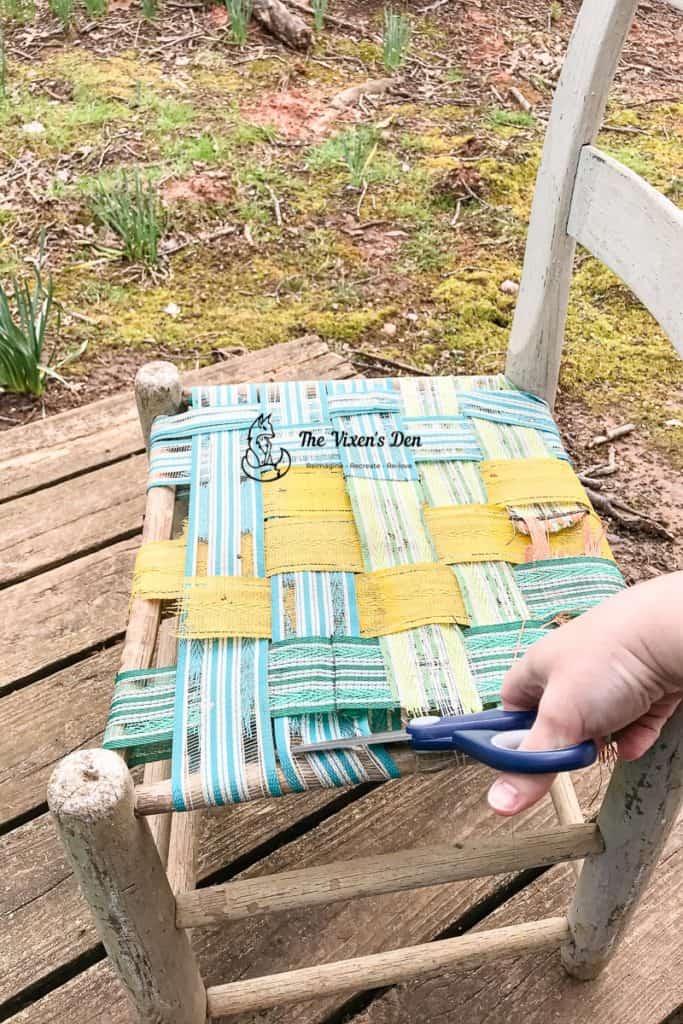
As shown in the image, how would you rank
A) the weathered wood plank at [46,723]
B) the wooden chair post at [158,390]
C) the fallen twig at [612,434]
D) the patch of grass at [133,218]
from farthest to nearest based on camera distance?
1. the patch of grass at [133,218]
2. the fallen twig at [612,434]
3. the weathered wood plank at [46,723]
4. the wooden chair post at [158,390]

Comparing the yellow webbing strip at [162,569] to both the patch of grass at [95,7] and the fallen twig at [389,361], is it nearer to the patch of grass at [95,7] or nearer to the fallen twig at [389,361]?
the fallen twig at [389,361]

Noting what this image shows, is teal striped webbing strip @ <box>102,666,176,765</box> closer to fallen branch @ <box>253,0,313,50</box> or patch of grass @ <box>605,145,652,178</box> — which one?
patch of grass @ <box>605,145,652,178</box>

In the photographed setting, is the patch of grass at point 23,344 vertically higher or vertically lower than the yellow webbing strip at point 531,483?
lower

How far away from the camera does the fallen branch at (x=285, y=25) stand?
10.3 ft

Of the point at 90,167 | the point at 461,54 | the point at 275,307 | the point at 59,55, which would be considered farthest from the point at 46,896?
the point at 461,54

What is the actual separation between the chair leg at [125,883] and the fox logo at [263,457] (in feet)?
1.36

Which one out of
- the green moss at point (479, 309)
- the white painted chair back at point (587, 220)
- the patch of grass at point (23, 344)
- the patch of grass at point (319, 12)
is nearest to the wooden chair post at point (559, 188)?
the white painted chair back at point (587, 220)

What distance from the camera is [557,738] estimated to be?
481 mm

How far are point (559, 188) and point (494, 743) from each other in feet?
2.44

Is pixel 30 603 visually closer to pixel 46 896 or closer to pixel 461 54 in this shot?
pixel 46 896

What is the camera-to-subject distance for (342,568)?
0.88m

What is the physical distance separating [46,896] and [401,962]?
46cm

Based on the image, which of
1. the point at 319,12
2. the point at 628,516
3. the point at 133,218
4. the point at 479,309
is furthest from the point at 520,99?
the point at 628,516

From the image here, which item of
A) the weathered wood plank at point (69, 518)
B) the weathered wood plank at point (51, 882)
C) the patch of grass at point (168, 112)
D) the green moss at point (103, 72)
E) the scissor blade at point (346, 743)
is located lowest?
the weathered wood plank at point (51, 882)
